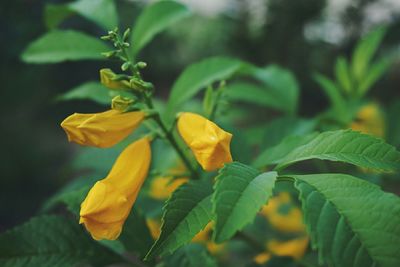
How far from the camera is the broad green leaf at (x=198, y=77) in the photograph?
117cm

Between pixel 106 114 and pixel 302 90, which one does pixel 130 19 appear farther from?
pixel 106 114

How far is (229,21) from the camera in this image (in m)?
6.25

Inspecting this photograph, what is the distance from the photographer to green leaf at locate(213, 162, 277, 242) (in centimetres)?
62

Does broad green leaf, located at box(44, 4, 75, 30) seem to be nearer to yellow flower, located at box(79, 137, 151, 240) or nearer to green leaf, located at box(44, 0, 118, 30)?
green leaf, located at box(44, 0, 118, 30)

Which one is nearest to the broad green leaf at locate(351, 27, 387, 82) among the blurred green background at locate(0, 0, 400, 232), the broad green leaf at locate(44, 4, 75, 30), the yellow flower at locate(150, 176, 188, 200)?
the yellow flower at locate(150, 176, 188, 200)

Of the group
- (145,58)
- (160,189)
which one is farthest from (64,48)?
(145,58)

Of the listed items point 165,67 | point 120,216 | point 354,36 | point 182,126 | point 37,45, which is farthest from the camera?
point 165,67

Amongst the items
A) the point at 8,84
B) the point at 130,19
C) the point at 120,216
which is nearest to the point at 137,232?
the point at 120,216

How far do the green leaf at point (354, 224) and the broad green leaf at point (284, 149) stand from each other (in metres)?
0.20

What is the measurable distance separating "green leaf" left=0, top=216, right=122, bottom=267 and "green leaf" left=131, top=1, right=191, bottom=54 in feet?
1.69

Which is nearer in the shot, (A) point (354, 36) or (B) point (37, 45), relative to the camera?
(B) point (37, 45)

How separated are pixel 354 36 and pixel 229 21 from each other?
1594 mm

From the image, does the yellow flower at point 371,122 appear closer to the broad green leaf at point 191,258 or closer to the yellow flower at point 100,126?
the broad green leaf at point 191,258

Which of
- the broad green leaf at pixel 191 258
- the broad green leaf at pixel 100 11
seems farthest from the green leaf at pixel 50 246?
the broad green leaf at pixel 100 11
